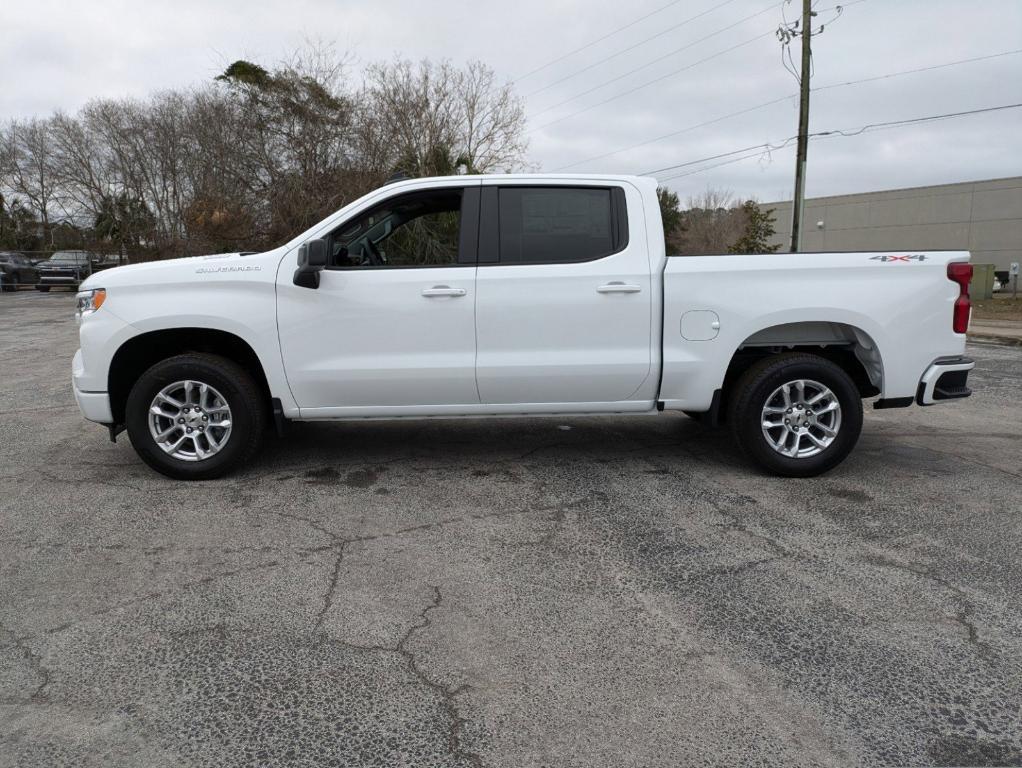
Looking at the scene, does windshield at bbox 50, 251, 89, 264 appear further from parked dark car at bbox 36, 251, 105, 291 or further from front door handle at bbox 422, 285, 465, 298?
front door handle at bbox 422, 285, 465, 298

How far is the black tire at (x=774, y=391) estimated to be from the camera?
515cm

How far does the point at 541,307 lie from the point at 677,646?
2.60 m

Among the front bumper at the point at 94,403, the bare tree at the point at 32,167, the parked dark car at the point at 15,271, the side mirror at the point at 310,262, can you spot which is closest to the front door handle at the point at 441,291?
the side mirror at the point at 310,262

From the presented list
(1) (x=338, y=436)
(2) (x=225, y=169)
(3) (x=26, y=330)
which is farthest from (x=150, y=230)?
(1) (x=338, y=436)

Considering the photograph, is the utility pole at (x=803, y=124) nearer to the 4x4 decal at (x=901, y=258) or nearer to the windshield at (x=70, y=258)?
the 4x4 decal at (x=901, y=258)

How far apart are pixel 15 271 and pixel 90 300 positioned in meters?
33.8

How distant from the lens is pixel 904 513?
15.1 ft

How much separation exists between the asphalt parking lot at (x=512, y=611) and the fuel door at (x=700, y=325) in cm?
100

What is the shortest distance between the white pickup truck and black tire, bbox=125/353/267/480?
0.01 metres

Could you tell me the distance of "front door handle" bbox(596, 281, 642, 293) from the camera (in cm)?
507

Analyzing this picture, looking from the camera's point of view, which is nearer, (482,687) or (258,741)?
(258,741)

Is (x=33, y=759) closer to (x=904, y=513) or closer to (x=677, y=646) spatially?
(x=677, y=646)

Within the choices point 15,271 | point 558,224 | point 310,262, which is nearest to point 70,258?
point 15,271

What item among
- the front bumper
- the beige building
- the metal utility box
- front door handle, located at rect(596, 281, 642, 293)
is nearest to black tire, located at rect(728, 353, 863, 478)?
front door handle, located at rect(596, 281, 642, 293)
